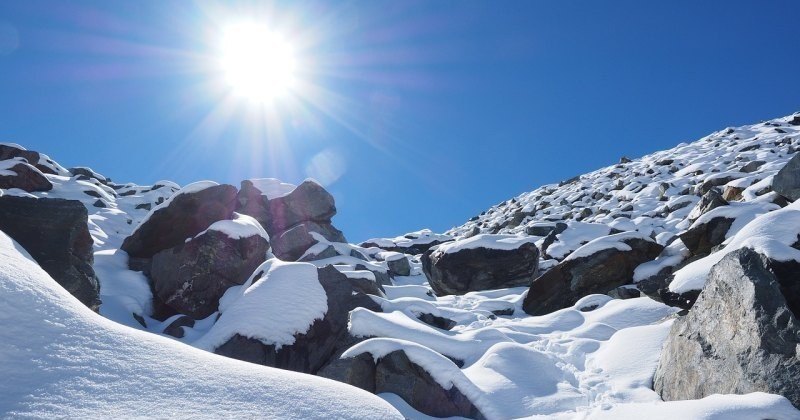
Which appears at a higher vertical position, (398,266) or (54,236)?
(398,266)

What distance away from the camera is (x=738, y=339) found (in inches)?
262

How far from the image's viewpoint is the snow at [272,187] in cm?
3328

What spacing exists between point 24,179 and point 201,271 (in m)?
22.8

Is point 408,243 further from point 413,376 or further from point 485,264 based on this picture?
point 413,376

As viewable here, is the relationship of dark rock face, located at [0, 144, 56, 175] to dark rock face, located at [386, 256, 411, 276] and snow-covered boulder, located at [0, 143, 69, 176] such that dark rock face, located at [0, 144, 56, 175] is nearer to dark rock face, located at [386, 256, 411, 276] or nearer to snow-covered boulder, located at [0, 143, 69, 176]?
snow-covered boulder, located at [0, 143, 69, 176]

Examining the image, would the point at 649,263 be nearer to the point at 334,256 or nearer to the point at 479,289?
the point at 479,289

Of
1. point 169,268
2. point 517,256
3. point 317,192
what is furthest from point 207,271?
point 317,192

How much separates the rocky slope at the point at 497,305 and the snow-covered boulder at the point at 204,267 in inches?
2.0

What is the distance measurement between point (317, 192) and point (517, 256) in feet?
56.1

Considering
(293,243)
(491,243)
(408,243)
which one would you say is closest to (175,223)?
(293,243)

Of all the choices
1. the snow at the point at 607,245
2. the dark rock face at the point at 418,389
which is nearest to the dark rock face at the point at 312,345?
the dark rock face at the point at 418,389

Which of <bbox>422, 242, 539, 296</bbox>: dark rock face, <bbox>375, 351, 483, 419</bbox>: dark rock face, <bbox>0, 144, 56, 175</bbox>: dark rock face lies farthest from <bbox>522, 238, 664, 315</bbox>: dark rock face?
<bbox>0, 144, 56, 175</bbox>: dark rock face

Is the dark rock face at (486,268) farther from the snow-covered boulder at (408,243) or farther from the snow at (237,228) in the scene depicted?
the snow-covered boulder at (408,243)

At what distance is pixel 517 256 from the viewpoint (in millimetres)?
20859
